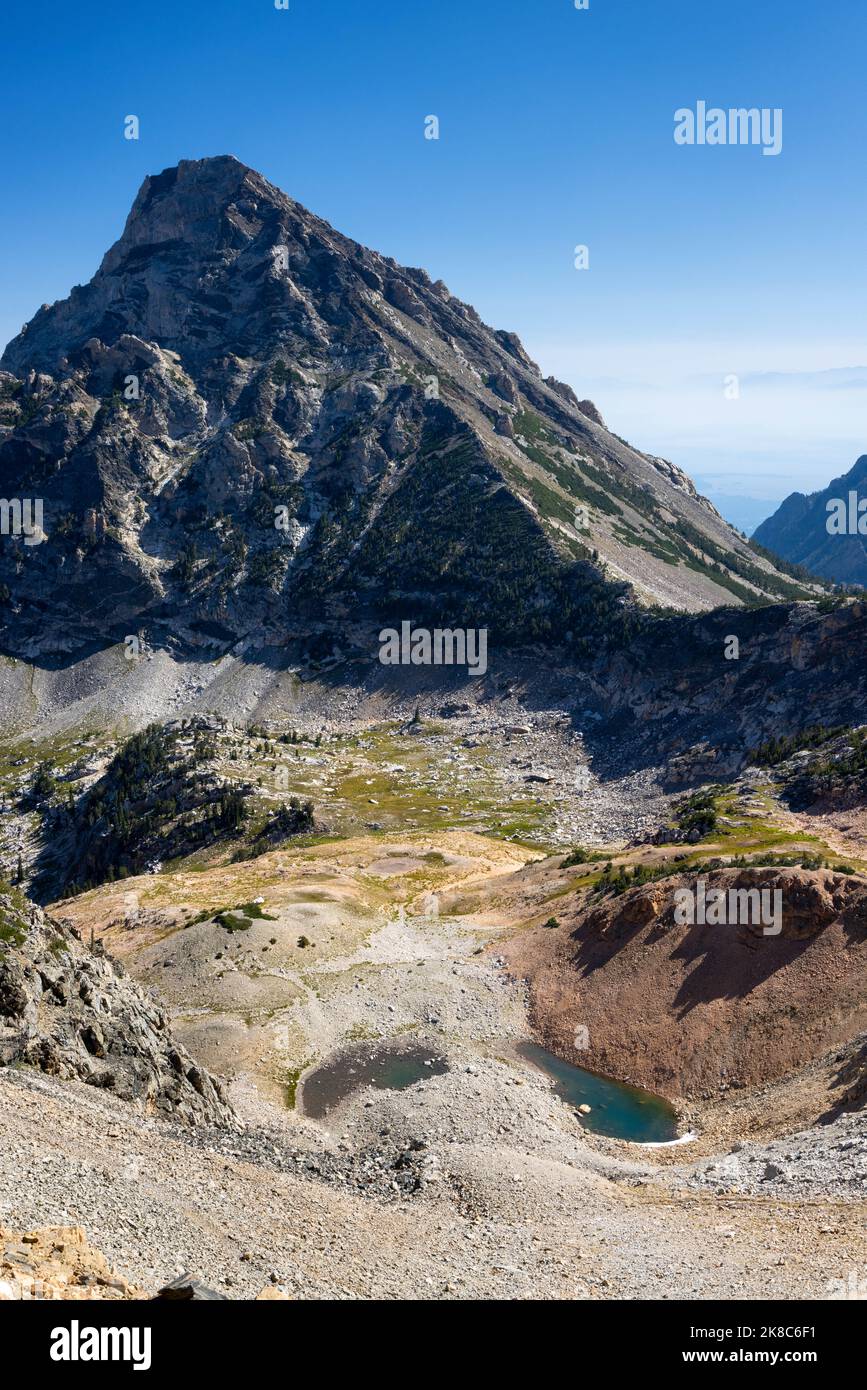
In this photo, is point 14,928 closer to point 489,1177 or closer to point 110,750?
point 489,1177

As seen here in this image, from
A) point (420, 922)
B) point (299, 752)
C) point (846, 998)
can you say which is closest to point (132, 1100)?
point (846, 998)

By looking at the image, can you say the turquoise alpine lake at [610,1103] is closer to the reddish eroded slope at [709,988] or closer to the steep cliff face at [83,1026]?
the reddish eroded slope at [709,988]

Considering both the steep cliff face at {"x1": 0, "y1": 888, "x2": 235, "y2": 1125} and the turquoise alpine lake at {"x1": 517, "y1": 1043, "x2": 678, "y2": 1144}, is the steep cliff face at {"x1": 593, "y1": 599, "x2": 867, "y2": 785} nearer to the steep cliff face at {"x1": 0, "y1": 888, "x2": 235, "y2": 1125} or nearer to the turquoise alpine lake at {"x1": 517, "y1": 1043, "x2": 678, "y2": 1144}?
the turquoise alpine lake at {"x1": 517, "y1": 1043, "x2": 678, "y2": 1144}

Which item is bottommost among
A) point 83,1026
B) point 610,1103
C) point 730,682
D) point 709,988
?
point 610,1103

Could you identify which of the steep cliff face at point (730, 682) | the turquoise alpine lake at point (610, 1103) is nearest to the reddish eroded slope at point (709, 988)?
the turquoise alpine lake at point (610, 1103)

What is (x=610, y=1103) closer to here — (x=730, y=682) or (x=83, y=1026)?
(x=83, y=1026)

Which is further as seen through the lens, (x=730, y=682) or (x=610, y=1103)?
(x=730, y=682)

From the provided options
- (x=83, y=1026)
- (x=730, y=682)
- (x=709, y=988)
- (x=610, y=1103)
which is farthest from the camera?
(x=730, y=682)

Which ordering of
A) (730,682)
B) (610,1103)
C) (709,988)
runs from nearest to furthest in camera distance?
(610,1103)
(709,988)
(730,682)

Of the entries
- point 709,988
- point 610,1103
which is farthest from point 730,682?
point 610,1103
